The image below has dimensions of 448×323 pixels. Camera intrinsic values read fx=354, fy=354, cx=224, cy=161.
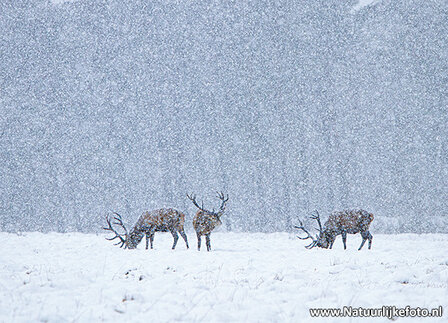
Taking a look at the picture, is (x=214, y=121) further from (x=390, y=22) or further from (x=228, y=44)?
(x=390, y=22)

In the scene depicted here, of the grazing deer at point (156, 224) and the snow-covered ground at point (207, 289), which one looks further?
the grazing deer at point (156, 224)

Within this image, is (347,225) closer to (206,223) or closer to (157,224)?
(206,223)

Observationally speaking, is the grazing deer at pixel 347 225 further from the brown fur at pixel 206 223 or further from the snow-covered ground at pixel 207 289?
the snow-covered ground at pixel 207 289

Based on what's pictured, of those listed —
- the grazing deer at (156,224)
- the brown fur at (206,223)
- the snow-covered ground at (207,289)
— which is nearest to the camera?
the snow-covered ground at (207,289)

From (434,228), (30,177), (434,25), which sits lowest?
(434,228)

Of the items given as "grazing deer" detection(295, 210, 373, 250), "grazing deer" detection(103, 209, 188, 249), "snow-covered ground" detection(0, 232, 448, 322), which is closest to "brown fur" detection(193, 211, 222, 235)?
"grazing deer" detection(103, 209, 188, 249)

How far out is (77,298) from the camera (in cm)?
476

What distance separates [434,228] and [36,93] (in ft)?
102

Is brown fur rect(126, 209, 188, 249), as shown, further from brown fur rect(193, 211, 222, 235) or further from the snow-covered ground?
the snow-covered ground

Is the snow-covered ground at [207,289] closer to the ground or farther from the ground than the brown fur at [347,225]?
closer to the ground

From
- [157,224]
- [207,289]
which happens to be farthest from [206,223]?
[207,289]

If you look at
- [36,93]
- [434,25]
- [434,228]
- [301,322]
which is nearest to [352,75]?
[434,25]

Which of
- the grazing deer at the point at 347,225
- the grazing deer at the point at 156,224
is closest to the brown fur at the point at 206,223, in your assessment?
the grazing deer at the point at 156,224

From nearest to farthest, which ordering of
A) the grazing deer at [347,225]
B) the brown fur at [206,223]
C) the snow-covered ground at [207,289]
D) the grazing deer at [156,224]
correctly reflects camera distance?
the snow-covered ground at [207,289] → the brown fur at [206,223] → the grazing deer at [156,224] → the grazing deer at [347,225]
